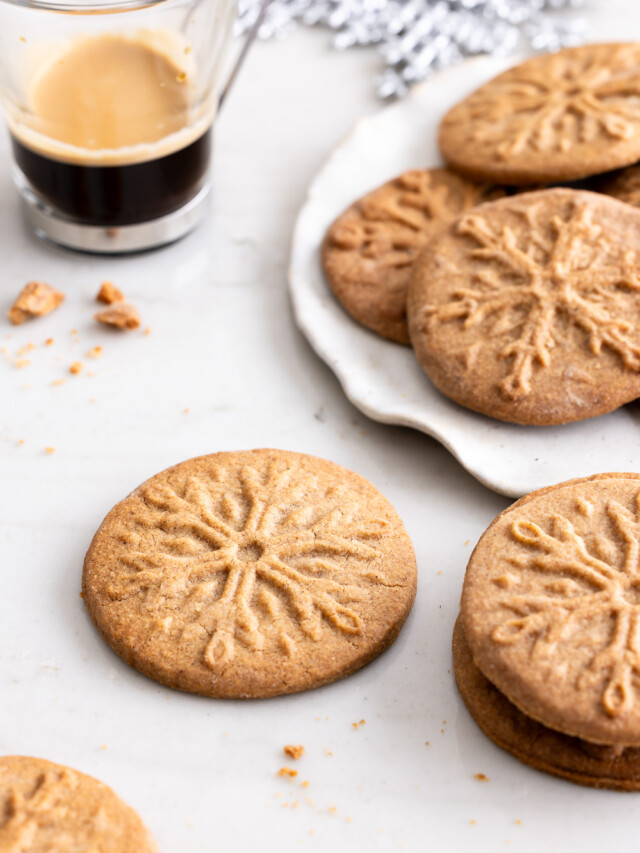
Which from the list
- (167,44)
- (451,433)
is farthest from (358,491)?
(167,44)

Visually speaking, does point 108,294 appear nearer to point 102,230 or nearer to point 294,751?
point 102,230

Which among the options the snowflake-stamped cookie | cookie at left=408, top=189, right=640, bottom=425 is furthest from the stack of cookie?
the snowflake-stamped cookie

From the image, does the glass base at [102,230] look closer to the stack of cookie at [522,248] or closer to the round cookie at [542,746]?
the stack of cookie at [522,248]

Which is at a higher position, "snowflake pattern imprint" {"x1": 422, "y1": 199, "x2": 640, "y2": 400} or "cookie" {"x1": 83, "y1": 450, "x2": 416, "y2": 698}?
"snowflake pattern imprint" {"x1": 422, "y1": 199, "x2": 640, "y2": 400}

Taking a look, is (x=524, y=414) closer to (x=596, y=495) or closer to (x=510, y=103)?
(x=596, y=495)

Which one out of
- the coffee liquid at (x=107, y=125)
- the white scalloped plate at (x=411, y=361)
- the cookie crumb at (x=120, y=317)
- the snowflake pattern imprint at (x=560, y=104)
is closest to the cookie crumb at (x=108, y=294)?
the cookie crumb at (x=120, y=317)

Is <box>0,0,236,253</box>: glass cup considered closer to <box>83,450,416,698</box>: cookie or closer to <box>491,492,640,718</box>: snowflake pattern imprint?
<box>83,450,416,698</box>: cookie

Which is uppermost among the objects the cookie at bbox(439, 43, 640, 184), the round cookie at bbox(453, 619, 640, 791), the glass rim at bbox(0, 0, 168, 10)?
the glass rim at bbox(0, 0, 168, 10)
